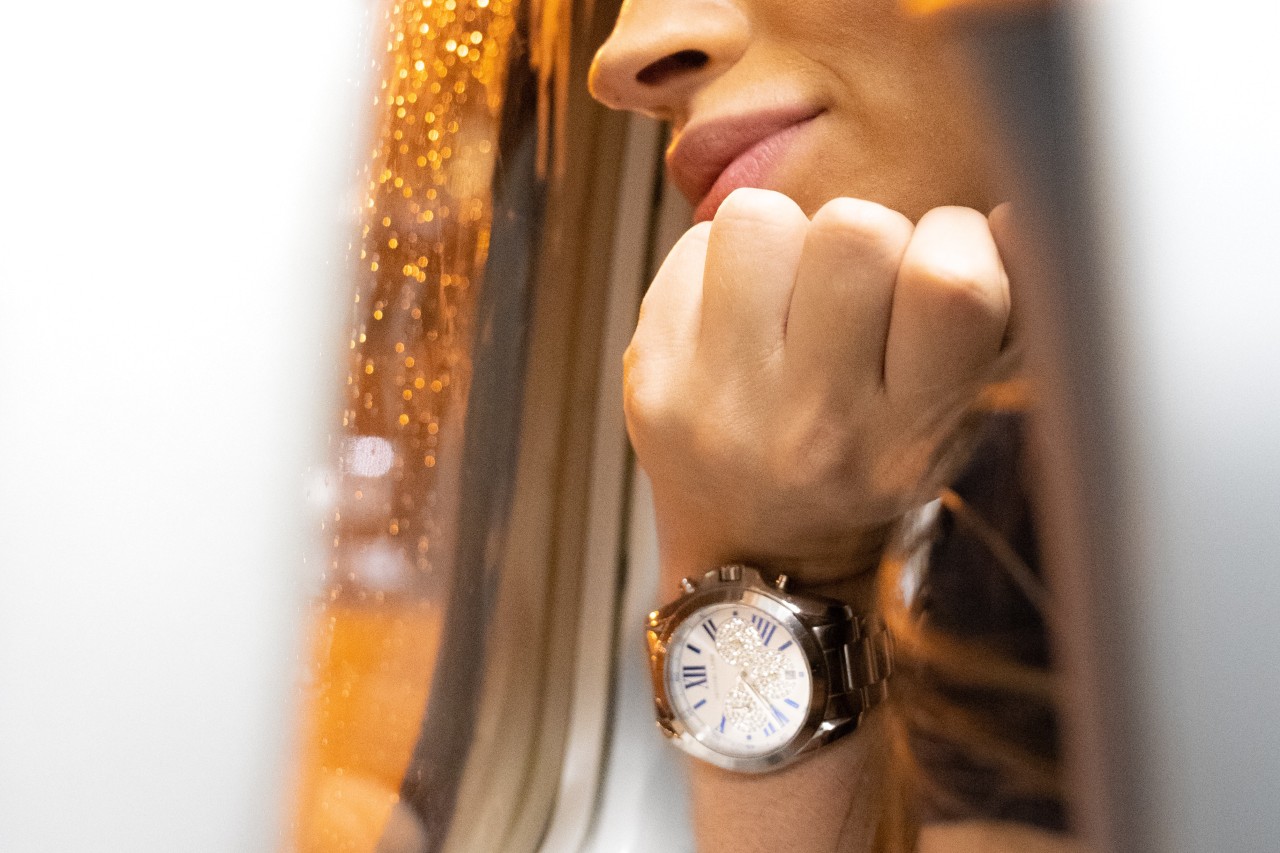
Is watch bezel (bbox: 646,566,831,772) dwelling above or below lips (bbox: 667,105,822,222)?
below

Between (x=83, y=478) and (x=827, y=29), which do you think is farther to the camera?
(x=827, y=29)

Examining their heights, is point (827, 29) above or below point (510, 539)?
above

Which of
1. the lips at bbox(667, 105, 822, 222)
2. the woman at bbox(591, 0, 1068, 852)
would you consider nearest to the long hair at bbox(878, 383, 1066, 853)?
the woman at bbox(591, 0, 1068, 852)

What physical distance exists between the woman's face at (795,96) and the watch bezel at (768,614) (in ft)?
0.35

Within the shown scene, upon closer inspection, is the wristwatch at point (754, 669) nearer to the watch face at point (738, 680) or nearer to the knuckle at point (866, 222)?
the watch face at point (738, 680)

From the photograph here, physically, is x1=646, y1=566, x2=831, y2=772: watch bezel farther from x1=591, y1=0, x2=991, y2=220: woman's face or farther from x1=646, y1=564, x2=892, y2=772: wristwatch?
x1=591, y1=0, x2=991, y2=220: woman's face

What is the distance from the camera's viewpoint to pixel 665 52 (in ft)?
1.00

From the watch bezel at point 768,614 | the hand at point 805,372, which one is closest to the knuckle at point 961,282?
the hand at point 805,372

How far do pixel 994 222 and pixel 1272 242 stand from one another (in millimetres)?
58

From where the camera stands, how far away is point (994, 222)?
225 millimetres

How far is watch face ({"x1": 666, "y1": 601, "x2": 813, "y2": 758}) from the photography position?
31 centimetres

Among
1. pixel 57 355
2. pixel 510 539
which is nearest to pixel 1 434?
pixel 57 355

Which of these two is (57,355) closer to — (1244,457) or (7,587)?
(7,587)

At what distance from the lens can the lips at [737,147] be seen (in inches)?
11.8
